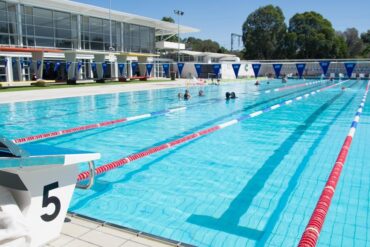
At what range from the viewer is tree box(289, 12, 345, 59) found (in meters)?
57.4

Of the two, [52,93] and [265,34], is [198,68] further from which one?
[265,34]

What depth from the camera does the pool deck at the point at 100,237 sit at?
111 inches

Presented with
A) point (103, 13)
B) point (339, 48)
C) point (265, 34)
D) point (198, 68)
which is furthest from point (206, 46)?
point (103, 13)

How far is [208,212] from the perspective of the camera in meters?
4.16

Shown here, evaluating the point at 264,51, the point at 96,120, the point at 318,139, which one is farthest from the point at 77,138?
the point at 264,51

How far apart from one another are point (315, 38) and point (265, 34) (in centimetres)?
907

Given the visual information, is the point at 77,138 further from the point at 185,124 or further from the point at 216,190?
the point at 216,190

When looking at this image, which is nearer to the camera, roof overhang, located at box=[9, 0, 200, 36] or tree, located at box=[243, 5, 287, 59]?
roof overhang, located at box=[9, 0, 200, 36]

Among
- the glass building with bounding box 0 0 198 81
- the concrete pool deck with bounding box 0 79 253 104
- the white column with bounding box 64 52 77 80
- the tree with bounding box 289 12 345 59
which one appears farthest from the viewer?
the tree with bounding box 289 12 345 59

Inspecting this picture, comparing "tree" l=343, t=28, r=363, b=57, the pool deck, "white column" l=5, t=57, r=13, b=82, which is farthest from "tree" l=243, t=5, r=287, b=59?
the pool deck

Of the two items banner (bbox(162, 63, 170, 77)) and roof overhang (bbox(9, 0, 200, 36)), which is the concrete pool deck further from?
banner (bbox(162, 63, 170, 77))

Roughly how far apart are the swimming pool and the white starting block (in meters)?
1.35

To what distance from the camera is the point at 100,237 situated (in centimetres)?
296

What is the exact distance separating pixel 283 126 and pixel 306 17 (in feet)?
188
